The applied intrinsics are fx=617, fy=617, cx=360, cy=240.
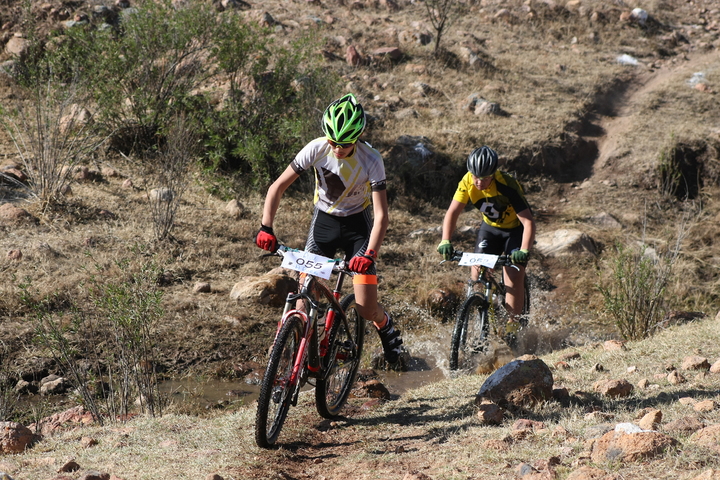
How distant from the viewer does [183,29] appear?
10.2 m

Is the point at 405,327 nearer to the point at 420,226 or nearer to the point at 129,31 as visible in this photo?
the point at 420,226

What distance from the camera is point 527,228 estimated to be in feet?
16.9

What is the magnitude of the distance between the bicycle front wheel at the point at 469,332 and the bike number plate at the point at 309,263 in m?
2.02

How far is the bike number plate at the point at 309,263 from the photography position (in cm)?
353

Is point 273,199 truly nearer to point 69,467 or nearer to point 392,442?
point 392,442

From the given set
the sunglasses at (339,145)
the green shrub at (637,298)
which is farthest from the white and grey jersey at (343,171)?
the green shrub at (637,298)

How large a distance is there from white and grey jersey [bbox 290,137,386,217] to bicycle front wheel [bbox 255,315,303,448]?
3.17 feet

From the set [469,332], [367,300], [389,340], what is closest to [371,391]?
[389,340]

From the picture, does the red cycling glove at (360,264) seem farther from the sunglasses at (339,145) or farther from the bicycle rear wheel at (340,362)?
the sunglasses at (339,145)

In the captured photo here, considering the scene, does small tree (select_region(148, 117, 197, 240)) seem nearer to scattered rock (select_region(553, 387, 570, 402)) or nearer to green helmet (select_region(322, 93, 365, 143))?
green helmet (select_region(322, 93, 365, 143))

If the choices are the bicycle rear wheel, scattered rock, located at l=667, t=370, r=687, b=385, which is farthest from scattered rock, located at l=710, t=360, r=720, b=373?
the bicycle rear wheel

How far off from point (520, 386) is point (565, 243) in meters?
5.46

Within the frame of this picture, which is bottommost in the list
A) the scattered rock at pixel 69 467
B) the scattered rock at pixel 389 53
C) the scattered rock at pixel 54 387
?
the scattered rock at pixel 54 387

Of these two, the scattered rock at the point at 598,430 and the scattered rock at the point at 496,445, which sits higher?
the scattered rock at the point at 598,430
